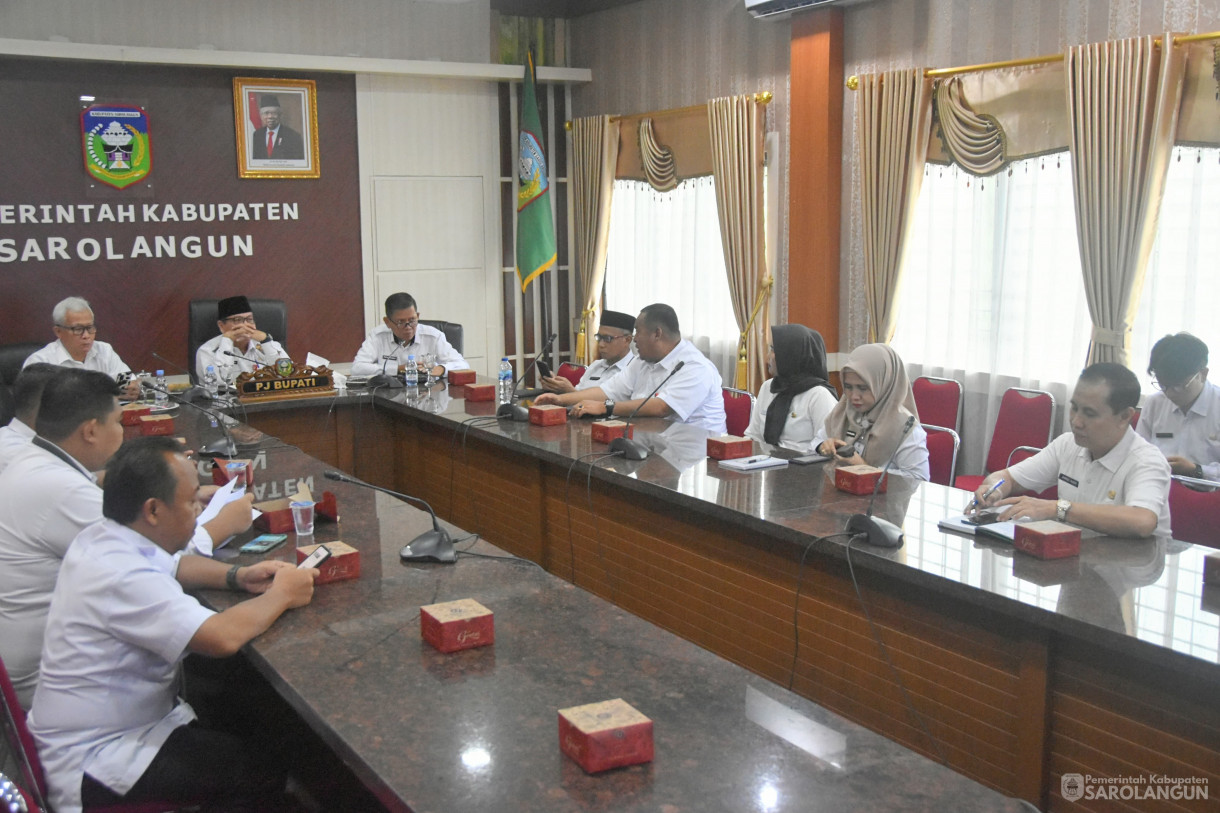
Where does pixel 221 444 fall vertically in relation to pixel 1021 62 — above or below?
below

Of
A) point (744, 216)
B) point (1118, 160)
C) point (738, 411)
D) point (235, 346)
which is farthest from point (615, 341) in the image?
point (1118, 160)

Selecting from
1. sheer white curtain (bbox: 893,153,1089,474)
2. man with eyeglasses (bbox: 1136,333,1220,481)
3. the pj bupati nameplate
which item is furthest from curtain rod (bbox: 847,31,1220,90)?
the pj bupati nameplate

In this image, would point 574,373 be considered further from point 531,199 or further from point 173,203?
point 173,203

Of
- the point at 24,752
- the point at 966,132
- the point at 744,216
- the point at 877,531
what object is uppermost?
the point at 966,132

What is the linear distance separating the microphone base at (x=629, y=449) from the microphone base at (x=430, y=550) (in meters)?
1.05

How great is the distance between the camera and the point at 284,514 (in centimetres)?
269

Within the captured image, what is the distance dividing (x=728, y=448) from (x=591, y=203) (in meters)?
4.10

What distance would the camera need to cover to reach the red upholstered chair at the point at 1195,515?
289 centimetres

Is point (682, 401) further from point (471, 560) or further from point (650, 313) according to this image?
point (471, 560)

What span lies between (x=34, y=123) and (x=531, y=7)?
321 cm

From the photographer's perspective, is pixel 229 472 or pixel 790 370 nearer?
pixel 229 472

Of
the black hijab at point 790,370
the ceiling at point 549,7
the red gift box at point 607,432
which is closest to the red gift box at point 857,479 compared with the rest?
the red gift box at point 607,432

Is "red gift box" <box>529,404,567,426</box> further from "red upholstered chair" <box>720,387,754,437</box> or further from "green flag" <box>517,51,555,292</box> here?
"green flag" <box>517,51,555,292</box>

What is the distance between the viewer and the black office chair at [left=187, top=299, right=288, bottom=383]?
5695 mm
